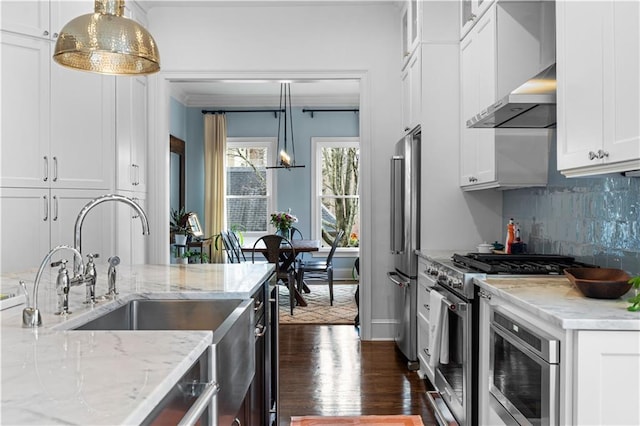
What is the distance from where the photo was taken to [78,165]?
3961 millimetres

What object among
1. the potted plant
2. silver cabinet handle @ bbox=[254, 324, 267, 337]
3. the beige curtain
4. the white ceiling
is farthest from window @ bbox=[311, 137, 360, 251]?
silver cabinet handle @ bbox=[254, 324, 267, 337]

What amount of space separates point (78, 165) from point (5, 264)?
873 millimetres

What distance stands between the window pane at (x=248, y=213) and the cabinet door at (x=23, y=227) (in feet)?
17.1

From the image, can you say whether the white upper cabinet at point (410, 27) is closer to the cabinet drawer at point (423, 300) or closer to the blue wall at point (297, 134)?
the cabinet drawer at point (423, 300)

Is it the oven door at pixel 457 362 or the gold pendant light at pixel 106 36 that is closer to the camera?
the gold pendant light at pixel 106 36

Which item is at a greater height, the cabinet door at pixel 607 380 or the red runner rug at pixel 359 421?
the cabinet door at pixel 607 380

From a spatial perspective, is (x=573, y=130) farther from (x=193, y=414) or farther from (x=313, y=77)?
(x=313, y=77)

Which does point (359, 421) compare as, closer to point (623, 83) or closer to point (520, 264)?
point (520, 264)

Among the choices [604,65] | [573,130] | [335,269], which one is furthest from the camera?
[335,269]

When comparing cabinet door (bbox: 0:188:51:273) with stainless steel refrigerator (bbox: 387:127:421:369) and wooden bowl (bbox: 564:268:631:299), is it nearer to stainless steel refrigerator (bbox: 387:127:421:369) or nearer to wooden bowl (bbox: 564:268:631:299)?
stainless steel refrigerator (bbox: 387:127:421:369)

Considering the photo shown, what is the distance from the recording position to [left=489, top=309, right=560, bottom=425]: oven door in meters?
1.77

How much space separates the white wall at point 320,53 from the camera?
4980 millimetres

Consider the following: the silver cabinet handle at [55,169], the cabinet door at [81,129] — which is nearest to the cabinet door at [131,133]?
the cabinet door at [81,129]

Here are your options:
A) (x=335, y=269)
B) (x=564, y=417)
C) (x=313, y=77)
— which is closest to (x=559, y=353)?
(x=564, y=417)
